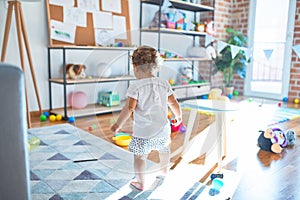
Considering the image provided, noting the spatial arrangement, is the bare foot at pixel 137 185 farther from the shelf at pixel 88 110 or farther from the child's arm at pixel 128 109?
the shelf at pixel 88 110

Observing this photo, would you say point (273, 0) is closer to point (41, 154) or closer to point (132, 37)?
point (132, 37)

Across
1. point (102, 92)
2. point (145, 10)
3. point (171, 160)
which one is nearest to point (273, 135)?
point (171, 160)

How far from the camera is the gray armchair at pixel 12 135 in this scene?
751 mm

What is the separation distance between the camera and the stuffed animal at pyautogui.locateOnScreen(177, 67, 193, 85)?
347 cm

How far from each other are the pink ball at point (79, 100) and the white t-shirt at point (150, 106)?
1.65m

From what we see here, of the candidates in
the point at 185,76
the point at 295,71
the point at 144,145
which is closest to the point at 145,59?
the point at 144,145

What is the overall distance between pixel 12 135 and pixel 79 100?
218 centimetres

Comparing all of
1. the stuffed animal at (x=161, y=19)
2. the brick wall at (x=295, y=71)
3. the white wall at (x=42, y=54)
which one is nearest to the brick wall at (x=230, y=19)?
the brick wall at (x=295, y=71)

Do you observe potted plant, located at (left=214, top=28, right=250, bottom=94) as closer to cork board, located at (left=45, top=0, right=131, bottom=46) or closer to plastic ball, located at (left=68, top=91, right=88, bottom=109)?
cork board, located at (left=45, top=0, right=131, bottom=46)

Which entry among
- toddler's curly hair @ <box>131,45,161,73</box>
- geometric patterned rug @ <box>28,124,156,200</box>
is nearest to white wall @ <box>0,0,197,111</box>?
geometric patterned rug @ <box>28,124,156,200</box>

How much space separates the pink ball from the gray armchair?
84.2 inches

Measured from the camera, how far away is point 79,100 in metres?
2.92

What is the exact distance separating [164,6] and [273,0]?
1.53 meters

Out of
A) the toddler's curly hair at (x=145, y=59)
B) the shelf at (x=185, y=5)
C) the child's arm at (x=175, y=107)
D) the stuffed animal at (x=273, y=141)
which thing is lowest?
the stuffed animal at (x=273, y=141)
